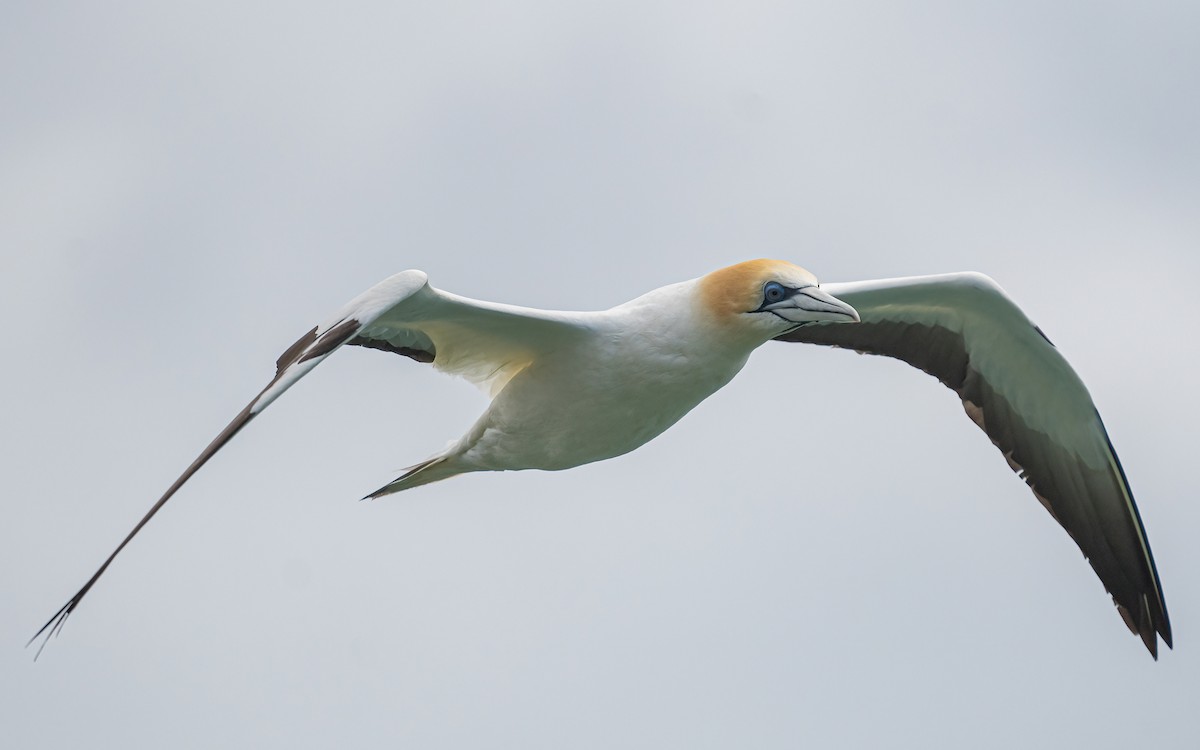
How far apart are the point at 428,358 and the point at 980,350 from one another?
16.3ft

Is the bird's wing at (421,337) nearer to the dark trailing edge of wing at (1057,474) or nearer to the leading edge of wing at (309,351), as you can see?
the leading edge of wing at (309,351)

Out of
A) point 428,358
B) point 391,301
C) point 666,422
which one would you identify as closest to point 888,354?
point 666,422

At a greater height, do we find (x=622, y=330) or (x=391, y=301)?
(x=391, y=301)

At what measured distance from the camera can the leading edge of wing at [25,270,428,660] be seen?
8375 millimetres

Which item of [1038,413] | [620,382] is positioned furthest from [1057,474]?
[620,382]

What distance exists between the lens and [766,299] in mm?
10609

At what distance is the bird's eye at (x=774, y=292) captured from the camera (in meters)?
10.6

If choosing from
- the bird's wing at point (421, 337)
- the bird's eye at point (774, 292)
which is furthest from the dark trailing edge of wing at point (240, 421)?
the bird's eye at point (774, 292)

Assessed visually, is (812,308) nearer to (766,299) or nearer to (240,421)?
(766,299)

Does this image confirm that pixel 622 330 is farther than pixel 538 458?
No

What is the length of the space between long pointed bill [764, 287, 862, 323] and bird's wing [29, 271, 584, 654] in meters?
1.51

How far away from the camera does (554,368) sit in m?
11.3

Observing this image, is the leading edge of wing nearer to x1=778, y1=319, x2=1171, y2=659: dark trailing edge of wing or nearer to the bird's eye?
the bird's eye

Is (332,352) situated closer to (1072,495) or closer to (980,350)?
(980,350)
